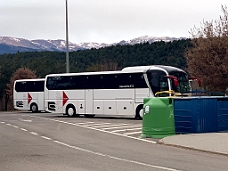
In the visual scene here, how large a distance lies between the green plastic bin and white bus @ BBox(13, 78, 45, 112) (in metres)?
25.2

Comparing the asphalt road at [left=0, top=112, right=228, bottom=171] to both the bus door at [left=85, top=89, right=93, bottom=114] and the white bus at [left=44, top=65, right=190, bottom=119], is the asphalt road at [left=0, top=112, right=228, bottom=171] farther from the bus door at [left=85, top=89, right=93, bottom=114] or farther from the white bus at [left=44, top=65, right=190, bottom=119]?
the bus door at [left=85, top=89, right=93, bottom=114]

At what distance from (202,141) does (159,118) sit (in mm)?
2477

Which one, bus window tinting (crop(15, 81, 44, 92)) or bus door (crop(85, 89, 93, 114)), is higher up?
bus window tinting (crop(15, 81, 44, 92))

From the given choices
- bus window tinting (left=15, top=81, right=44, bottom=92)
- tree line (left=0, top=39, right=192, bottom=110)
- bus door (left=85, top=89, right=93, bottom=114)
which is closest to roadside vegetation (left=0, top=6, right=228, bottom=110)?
tree line (left=0, top=39, right=192, bottom=110)

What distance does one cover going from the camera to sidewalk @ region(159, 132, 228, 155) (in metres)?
14.1

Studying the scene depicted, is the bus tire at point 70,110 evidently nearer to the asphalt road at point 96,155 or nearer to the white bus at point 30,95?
the white bus at point 30,95

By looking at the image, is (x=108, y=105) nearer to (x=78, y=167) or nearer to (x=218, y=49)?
(x=218, y=49)

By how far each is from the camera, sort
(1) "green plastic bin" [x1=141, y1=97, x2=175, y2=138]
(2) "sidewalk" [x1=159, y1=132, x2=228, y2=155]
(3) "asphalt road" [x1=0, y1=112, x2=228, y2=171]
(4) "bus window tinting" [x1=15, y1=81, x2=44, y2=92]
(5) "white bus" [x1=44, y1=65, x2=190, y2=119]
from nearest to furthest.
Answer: (3) "asphalt road" [x1=0, y1=112, x2=228, y2=171], (2) "sidewalk" [x1=159, y1=132, x2=228, y2=155], (1) "green plastic bin" [x1=141, y1=97, x2=175, y2=138], (5) "white bus" [x1=44, y1=65, x2=190, y2=119], (4) "bus window tinting" [x1=15, y1=81, x2=44, y2=92]

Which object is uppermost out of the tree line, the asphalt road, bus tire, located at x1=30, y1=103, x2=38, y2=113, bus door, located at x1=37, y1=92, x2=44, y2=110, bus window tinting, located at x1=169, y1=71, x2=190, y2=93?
the tree line

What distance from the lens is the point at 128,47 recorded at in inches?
3044

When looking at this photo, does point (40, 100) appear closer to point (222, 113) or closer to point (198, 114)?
point (222, 113)

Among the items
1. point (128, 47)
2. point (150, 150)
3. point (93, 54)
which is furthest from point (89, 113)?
point (93, 54)

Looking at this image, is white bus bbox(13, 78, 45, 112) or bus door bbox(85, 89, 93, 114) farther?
white bus bbox(13, 78, 45, 112)

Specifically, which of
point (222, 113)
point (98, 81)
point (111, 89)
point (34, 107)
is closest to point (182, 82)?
point (111, 89)
